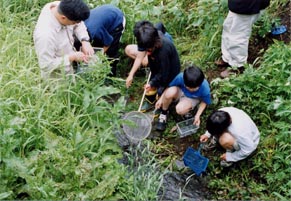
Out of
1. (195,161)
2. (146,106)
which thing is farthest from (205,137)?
(146,106)

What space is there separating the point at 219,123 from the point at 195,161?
51 cm

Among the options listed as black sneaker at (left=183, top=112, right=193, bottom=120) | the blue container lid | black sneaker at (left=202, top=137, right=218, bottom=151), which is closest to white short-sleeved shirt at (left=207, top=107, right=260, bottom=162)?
black sneaker at (left=202, top=137, right=218, bottom=151)

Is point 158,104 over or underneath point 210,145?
over

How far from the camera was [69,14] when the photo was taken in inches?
171

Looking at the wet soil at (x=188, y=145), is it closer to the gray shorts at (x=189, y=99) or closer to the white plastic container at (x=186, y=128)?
the white plastic container at (x=186, y=128)

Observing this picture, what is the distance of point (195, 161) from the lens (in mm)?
4723

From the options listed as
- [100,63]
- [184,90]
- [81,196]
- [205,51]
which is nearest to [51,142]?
[81,196]

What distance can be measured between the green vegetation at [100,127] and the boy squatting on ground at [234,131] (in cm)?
20

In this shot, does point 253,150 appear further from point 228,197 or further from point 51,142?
point 51,142

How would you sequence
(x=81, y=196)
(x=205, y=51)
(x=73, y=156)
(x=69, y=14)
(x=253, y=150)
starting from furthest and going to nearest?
1. (x=205, y=51)
2. (x=253, y=150)
3. (x=69, y=14)
4. (x=73, y=156)
5. (x=81, y=196)

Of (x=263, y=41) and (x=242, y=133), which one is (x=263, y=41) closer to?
(x=263, y=41)

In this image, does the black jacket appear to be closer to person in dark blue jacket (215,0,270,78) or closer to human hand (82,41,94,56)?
person in dark blue jacket (215,0,270,78)

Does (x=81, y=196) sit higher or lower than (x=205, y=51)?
higher

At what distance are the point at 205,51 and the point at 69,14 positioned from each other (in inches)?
83.7
